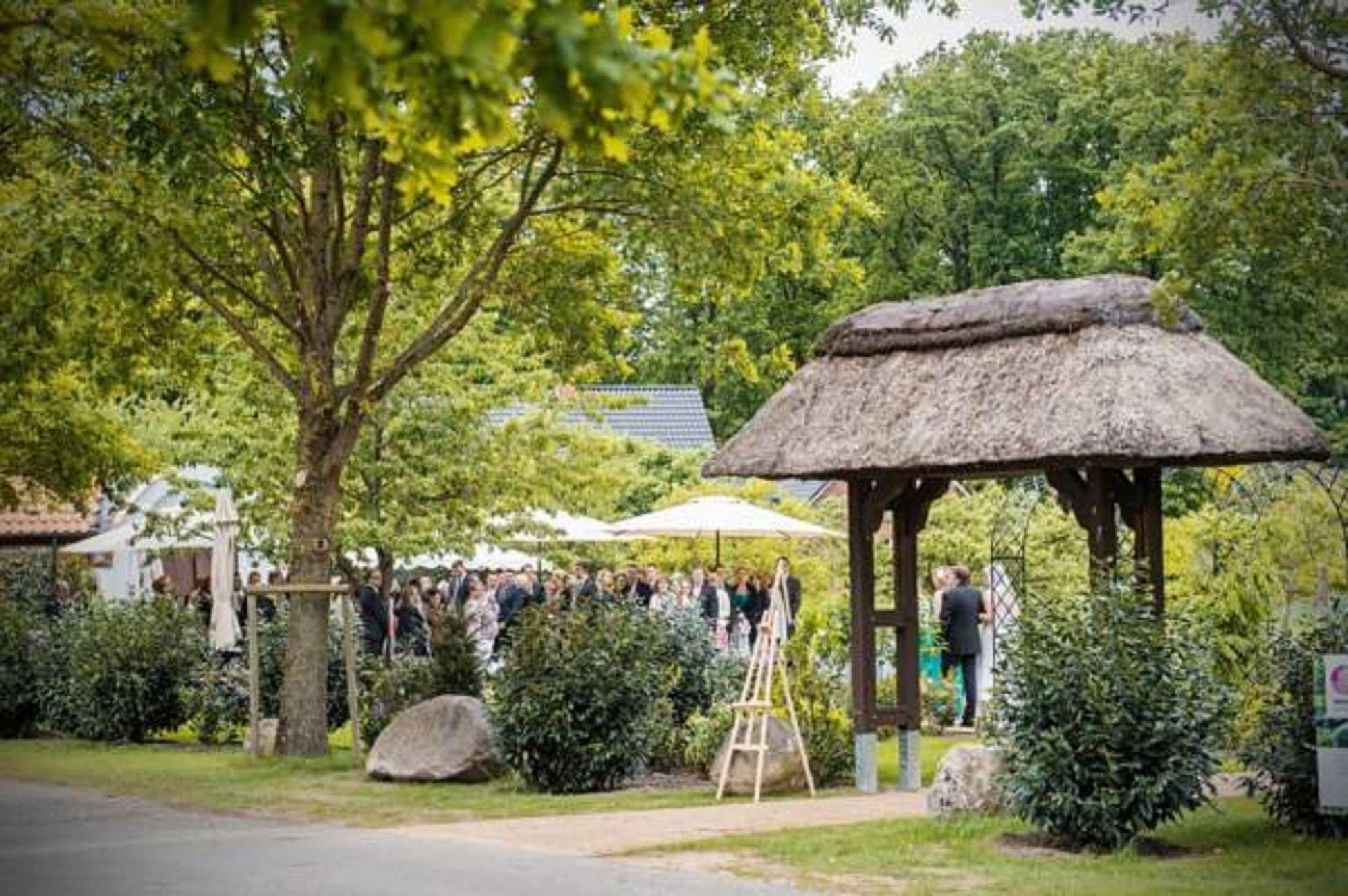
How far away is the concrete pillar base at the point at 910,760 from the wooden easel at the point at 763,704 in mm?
929

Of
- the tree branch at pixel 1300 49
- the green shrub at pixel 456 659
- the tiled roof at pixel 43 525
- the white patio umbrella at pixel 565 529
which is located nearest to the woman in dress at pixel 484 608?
the white patio umbrella at pixel 565 529

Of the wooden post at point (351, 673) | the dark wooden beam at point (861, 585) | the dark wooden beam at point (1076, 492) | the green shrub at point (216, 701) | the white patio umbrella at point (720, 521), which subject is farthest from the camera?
the white patio umbrella at point (720, 521)

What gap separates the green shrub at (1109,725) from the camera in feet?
46.4

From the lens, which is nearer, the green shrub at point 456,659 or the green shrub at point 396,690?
the green shrub at point 456,659

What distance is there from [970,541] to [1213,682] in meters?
19.9

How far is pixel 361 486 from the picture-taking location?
1217 inches

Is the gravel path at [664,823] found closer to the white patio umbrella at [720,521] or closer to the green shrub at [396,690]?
the green shrub at [396,690]

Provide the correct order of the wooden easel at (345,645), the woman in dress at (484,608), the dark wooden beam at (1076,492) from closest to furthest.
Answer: the dark wooden beam at (1076,492) → the wooden easel at (345,645) → the woman in dress at (484,608)

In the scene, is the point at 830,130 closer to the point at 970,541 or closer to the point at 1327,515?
the point at 970,541

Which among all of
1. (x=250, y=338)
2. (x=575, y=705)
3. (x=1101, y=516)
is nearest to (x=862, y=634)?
(x=575, y=705)

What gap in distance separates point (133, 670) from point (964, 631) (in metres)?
10.1

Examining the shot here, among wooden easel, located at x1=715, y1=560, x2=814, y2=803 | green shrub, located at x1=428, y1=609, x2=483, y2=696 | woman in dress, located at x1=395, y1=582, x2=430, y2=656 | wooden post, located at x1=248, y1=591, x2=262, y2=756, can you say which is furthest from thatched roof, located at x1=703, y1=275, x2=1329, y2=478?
woman in dress, located at x1=395, y1=582, x2=430, y2=656

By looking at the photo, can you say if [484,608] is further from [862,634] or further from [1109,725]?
[1109,725]

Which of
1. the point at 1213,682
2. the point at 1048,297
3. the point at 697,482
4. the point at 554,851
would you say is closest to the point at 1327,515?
the point at 1048,297
